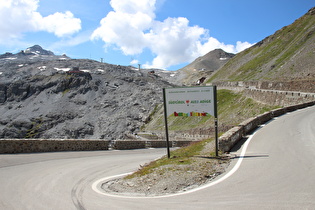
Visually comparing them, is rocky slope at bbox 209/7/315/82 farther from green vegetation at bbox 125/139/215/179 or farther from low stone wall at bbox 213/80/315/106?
green vegetation at bbox 125/139/215/179

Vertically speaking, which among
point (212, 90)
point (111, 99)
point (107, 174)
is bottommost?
point (107, 174)

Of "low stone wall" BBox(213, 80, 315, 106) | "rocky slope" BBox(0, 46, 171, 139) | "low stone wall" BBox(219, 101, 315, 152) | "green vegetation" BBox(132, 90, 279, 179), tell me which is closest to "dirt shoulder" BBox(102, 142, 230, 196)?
"low stone wall" BBox(219, 101, 315, 152)

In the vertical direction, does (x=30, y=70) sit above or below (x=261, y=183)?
above

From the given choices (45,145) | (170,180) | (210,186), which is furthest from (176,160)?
(45,145)

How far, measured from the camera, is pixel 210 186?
271 inches

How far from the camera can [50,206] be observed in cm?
627

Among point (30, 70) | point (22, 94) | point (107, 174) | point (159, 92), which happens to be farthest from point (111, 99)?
point (107, 174)

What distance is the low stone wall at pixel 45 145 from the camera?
15.0 meters

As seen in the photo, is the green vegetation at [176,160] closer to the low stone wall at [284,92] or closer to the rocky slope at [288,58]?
the low stone wall at [284,92]

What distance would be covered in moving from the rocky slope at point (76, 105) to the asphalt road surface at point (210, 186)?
44624 mm

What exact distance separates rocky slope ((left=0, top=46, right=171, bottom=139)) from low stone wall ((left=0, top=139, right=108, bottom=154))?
3553 centimetres

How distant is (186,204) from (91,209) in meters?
2.12

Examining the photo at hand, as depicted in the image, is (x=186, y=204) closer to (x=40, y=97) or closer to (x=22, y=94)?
(x=40, y=97)

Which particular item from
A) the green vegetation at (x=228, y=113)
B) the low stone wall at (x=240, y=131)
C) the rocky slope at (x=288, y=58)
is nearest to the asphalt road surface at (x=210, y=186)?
the low stone wall at (x=240, y=131)
